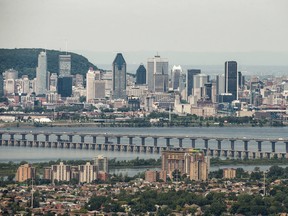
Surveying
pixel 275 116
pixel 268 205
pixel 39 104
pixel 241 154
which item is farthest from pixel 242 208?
pixel 39 104

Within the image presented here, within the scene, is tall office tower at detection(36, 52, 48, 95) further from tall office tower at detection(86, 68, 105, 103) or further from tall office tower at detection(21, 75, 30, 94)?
tall office tower at detection(86, 68, 105, 103)

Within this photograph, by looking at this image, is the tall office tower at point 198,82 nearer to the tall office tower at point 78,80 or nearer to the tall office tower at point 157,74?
the tall office tower at point 157,74

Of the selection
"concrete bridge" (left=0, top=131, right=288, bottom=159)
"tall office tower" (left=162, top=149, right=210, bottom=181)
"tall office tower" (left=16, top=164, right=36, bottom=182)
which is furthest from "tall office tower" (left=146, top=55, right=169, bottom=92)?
"tall office tower" (left=16, top=164, right=36, bottom=182)

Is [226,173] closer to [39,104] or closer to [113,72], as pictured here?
[39,104]

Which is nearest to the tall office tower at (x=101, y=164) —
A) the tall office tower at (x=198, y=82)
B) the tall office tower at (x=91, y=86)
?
the tall office tower at (x=91, y=86)

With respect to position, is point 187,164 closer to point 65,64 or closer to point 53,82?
point 53,82

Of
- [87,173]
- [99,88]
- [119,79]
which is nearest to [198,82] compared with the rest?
[119,79]
